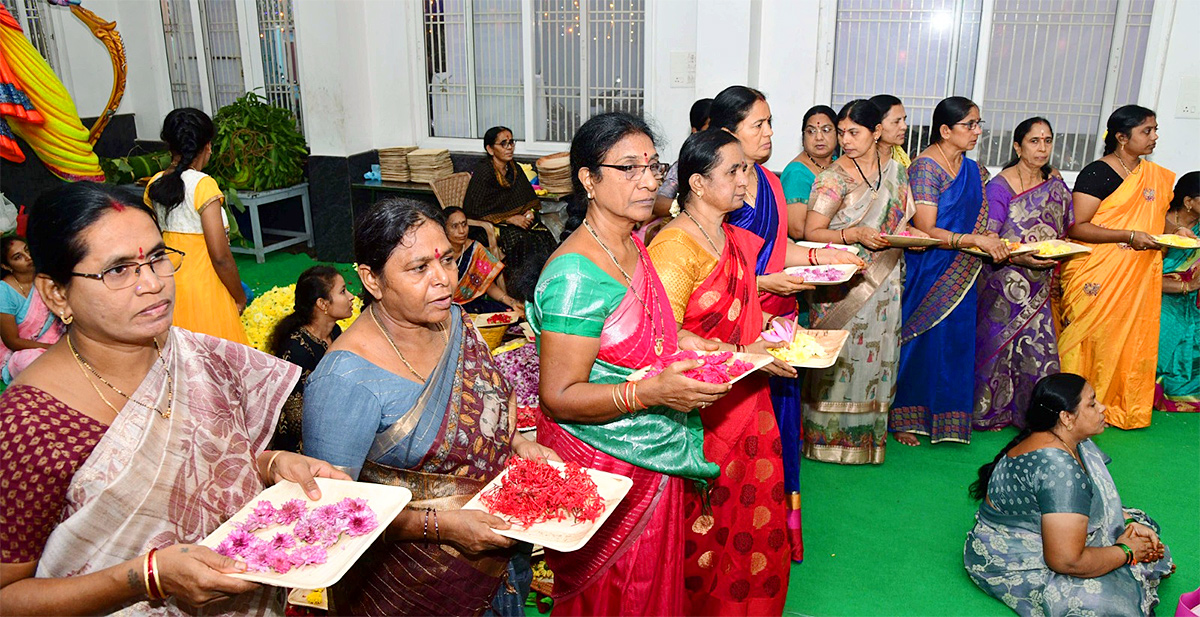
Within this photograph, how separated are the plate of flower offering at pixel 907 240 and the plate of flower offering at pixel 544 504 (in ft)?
8.82

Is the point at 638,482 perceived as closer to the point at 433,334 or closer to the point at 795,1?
the point at 433,334

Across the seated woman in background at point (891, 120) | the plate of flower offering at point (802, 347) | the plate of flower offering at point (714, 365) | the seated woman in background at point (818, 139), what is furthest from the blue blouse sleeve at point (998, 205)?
the plate of flower offering at point (714, 365)

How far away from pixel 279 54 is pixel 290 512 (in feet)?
27.1

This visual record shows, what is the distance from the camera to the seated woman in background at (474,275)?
545cm

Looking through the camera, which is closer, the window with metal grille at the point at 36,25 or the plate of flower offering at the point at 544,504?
the plate of flower offering at the point at 544,504

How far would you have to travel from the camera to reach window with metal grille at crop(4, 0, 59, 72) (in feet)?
28.5

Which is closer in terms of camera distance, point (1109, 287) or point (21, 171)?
point (1109, 287)

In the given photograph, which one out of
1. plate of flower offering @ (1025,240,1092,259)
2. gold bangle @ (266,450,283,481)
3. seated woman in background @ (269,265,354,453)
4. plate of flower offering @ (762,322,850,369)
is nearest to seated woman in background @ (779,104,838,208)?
plate of flower offering @ (1025,240,1092,259)

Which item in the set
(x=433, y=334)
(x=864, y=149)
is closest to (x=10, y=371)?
(x=433, y=334)

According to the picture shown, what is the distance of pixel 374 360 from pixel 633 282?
800 mm

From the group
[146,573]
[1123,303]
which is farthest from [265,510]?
[1123,303]

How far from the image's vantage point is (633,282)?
243 centimetres

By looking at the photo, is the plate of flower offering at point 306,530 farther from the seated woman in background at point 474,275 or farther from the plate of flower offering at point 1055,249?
the plate of flower offering at point 1055,249

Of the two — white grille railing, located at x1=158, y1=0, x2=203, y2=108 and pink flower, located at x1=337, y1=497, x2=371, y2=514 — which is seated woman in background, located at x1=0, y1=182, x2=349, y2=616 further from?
white grille railing, located at x1=158, y1=0, x2=203, y2=108
